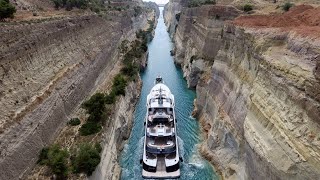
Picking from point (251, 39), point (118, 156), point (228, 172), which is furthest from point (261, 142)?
point (118, 156)

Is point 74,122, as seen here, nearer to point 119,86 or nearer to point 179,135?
point 119,86

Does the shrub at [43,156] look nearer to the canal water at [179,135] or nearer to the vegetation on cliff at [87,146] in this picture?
the vegetation on cliff at [87,146]

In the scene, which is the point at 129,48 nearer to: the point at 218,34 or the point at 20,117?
the point at 218,34

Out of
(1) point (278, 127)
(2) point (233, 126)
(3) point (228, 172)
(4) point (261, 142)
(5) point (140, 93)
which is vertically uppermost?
(1) point (278, 127)

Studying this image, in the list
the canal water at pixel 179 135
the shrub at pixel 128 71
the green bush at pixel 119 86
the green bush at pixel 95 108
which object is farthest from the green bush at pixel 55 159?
the shrub at pixel 128 71

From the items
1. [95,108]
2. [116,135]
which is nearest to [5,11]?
[95,108]

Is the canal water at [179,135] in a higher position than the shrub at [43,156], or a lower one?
lower
